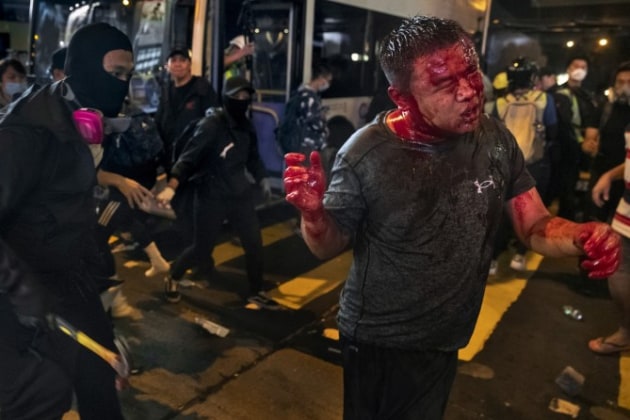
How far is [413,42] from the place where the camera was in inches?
63.7

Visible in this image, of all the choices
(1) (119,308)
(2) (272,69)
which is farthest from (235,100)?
(2) (272,69)

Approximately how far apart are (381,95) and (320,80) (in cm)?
195

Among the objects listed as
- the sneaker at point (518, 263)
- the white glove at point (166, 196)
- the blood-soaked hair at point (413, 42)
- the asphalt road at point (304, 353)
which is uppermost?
the blood-soaked hair at point (413, 42)

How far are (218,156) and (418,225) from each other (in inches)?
107

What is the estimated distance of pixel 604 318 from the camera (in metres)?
4.66

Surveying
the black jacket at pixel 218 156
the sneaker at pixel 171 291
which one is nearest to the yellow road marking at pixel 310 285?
the sneaker at pixel 171 291

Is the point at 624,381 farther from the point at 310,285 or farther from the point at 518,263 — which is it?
the point at 310,285

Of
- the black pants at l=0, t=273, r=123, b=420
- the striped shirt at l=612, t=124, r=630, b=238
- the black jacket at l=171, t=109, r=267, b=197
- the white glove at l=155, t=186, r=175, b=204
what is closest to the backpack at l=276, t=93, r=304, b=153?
the black jacket at l=171, t=109, r=267, b=197

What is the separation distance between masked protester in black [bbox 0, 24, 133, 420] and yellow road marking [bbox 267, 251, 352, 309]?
2569 millimetres

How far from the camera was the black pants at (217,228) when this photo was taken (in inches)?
169

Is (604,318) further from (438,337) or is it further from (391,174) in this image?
(391,174)

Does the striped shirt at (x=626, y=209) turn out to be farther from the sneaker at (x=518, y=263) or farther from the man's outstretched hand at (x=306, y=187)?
the man's outstretched hand at (x=306, y=187)

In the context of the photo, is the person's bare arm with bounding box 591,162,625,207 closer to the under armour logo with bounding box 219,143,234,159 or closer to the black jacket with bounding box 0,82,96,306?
the under armour logo with bounding box 219,143,234,159

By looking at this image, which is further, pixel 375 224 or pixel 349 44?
pixel 349 44
